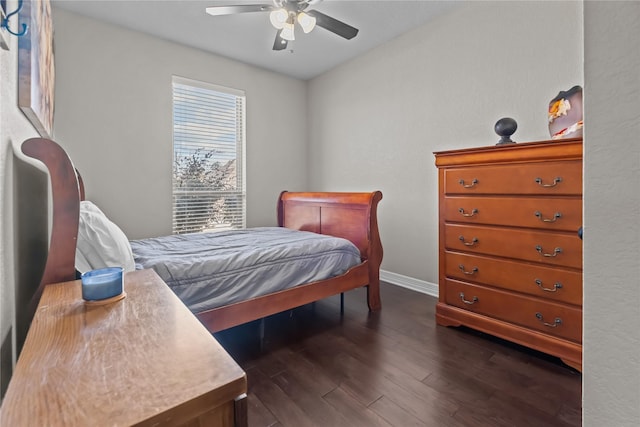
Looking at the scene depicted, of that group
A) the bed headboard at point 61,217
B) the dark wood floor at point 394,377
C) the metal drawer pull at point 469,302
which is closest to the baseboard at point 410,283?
the dark wood floor at point 394,377

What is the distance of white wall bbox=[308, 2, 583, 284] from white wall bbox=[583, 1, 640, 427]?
84.5 inches

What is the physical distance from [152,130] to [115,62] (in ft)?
2.25

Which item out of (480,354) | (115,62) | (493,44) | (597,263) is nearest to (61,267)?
(597,263)

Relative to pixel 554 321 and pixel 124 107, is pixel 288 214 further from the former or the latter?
pixel 554 321

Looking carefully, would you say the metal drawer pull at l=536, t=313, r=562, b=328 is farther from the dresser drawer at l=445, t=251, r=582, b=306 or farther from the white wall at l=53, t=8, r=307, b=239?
the white wall at l=53, t=8, r=307, b=239

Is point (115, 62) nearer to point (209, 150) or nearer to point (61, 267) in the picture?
point (209, 150)

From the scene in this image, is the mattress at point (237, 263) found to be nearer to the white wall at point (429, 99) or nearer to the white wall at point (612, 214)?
the white wall at point (429, 99)

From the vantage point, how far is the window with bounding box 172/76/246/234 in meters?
3.38

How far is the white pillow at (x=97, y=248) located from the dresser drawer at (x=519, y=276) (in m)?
2.05

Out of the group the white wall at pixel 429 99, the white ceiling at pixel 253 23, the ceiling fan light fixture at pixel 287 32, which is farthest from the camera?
the white ceiling at pixel 253 23

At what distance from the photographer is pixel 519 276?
185cm

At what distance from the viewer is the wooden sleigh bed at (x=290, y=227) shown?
1.07 m

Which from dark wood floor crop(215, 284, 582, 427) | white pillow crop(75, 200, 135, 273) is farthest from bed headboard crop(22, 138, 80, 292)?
dark wood floor crop(215, 284, 582, 427)

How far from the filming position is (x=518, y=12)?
234 centimetres
